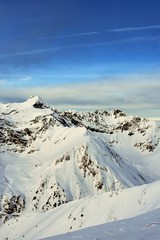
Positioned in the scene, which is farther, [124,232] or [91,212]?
→ [91,212]

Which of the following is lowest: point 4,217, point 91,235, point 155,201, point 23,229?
point 4,217

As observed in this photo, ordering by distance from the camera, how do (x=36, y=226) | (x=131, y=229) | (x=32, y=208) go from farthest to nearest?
(x=32, y=208) < (x=36, y=226) < (x=131, y=229)

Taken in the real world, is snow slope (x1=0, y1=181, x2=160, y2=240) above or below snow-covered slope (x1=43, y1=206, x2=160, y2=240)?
below

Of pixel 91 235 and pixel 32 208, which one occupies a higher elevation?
pixel 91 235

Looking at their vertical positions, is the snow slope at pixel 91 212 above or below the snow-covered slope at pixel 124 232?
below

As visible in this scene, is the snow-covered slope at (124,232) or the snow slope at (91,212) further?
the snow slope at (91,212)

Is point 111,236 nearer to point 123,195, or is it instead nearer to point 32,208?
point 123,195

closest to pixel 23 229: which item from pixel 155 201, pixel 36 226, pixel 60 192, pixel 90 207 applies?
pixel 36 226

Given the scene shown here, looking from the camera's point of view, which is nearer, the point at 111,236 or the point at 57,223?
the point at 111,236

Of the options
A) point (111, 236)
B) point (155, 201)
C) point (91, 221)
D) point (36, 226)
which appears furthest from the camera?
point (36, 226)

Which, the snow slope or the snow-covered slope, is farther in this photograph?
the snow slope

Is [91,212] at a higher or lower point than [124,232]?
lower
